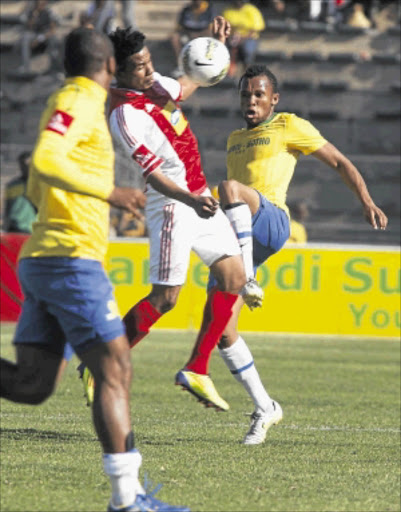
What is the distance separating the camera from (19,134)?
20.7 meters

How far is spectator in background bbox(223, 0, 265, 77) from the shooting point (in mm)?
20922

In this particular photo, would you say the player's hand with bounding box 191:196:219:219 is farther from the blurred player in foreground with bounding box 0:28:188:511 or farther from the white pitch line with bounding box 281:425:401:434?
the white pitch line with bounding box 281:425:401:434

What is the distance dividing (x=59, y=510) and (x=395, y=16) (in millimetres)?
19155

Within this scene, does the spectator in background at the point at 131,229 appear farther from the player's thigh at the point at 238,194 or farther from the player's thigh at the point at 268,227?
the player's thigh at the point at 238,194

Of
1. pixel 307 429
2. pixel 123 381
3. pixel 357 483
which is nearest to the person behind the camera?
pixel 123 381

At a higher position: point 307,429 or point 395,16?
point 395,16

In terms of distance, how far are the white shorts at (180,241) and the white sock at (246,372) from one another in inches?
27.7

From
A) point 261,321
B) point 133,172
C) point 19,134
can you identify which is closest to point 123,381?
point 261,321

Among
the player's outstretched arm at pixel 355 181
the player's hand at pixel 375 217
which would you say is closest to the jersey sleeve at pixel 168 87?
the player's outstretched arm at pixel 355 181

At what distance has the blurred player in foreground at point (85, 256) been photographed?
452cm

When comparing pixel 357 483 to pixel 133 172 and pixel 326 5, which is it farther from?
pixel 326 5

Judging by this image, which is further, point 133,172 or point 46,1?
point 46,1

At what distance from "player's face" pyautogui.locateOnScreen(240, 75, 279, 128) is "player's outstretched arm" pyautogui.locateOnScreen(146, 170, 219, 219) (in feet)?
5.66

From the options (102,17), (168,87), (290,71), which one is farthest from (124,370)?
(290,71)
